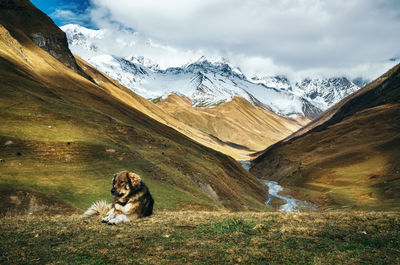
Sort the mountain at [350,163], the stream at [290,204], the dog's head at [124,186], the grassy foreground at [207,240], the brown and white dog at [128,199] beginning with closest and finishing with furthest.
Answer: the grassy foreground at [207,240], the brown and white dog at [128,199], the dog's head at [124,186], the stream at [290,204], the mountain at [350,163]

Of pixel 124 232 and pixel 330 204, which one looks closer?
pixel 124 232

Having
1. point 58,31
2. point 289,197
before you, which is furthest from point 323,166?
point 58,31

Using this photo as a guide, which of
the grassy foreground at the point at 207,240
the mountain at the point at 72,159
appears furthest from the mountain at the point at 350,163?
the grassy foreground at the point at 207,240

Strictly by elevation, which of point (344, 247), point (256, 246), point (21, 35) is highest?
point (21, 35)

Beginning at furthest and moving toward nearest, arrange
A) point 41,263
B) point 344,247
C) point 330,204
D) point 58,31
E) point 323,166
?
point 58,31 < point 323,166 < point 330,204 < point 344,247 < point 41,263

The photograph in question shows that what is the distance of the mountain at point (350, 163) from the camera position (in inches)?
3130

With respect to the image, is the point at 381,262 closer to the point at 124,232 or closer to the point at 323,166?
the point at 124,232

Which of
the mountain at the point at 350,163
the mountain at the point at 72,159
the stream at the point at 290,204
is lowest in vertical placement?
the stream at the point at 290,204

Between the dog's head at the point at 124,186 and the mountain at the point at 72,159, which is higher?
the dog's head at the point at 124,186

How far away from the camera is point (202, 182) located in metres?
59.7

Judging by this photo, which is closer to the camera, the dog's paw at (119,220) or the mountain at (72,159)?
the dog's paw at (119,220)

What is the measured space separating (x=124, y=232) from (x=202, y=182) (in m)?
43.2

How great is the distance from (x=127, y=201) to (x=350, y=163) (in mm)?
114802

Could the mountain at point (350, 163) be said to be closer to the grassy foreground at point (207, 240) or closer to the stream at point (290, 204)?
the stream at point (290, 204)
